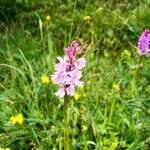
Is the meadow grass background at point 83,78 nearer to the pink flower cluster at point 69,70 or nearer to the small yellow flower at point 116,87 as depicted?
the small yellow flower at point 116,87

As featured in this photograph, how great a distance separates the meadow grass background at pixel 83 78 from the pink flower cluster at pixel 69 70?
2.37 feet

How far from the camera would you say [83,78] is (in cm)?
386

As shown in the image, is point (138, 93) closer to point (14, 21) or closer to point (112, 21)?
point (112, 21)

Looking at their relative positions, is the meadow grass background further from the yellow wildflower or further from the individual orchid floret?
the individual orchid floret

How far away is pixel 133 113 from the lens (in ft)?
11.6

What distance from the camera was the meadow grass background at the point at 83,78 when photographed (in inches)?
133

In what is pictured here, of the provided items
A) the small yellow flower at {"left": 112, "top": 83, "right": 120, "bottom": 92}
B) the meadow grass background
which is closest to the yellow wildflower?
the meadow grass background

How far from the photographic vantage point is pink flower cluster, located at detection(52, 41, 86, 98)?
2.39 meters

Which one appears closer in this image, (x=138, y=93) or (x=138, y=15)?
(x=138, y=93)

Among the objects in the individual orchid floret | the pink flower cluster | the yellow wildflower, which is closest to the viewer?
the pink flower cluster

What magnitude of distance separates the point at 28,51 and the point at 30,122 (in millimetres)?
1100

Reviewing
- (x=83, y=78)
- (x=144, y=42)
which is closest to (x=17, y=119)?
(x=83, y=78)

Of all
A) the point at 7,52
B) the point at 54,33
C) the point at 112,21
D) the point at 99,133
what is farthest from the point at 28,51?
the point at 99,133

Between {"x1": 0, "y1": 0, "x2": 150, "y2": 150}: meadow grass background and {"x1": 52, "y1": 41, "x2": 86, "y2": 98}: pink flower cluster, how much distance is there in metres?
0.72
